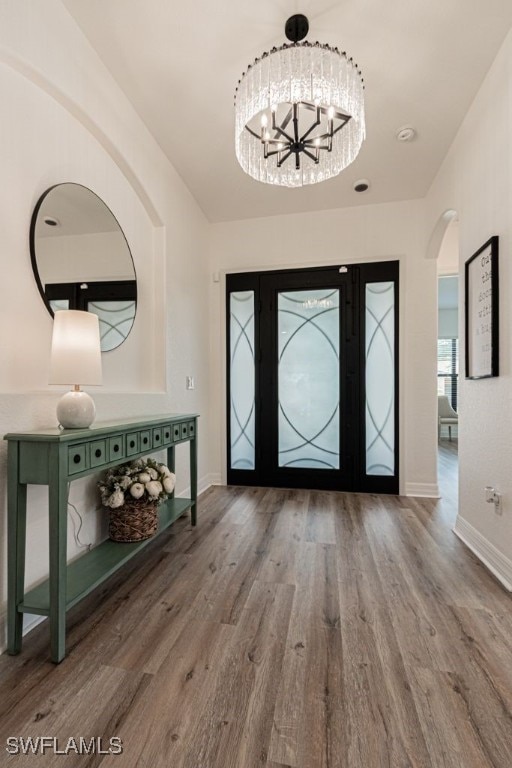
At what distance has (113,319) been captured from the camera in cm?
232

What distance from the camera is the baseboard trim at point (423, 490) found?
347 centimetres

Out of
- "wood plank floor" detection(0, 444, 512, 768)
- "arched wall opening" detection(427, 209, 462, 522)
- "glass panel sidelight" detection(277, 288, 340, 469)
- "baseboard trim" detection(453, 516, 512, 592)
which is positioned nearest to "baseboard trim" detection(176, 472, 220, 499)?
"glass panel sidelight" detection(277, 288, 340, 469)

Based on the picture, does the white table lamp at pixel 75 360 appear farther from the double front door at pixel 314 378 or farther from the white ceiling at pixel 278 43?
the double front door at pixel 314 378

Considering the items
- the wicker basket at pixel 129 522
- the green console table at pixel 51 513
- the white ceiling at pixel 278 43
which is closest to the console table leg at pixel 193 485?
the wicker basket at pixel 129 522

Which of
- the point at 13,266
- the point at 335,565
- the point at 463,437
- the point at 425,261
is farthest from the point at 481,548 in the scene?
the point at 13,266

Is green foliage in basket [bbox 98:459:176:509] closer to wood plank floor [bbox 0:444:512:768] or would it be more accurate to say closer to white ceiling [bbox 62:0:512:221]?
wood plank floor [bbox 0:444:512:768]

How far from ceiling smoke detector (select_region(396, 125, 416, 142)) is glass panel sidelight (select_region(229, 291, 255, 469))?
1846 mm

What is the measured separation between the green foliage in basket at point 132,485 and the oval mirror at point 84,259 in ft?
2.56

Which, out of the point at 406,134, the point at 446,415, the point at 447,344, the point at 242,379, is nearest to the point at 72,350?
the point at 242,379

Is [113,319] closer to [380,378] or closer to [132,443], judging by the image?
[132,443]

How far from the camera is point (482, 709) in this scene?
1161mm

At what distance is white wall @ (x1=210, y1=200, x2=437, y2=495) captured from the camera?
3.49m

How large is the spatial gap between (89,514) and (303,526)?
151 cm

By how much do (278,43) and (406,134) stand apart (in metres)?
1.18
